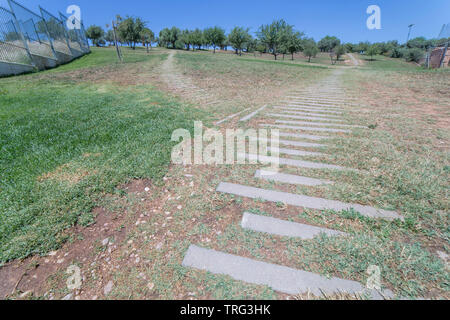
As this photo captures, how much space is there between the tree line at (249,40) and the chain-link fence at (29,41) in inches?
176

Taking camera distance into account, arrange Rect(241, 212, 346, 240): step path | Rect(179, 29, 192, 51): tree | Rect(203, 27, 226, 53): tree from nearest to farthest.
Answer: Rect(241, 212, 346, 240): step path
Rect(203, 27, 226, 53): tree
Rect(179, 29, 192, 51): tree

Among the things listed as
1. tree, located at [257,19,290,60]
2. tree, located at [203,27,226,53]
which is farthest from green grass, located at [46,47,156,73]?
tree, located at [203,27,226,53]

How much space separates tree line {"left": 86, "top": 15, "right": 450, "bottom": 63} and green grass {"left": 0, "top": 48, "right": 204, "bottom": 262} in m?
14.5

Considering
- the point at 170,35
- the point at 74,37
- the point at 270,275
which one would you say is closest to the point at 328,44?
the point at 170,35

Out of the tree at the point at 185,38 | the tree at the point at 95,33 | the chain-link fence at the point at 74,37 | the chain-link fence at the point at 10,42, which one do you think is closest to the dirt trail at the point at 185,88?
the chain-link fence at the point at 10,42

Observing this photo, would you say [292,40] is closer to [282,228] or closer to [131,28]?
[131,28]

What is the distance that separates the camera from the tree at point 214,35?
52469 millimetres

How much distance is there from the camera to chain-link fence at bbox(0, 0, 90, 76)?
10477 mm

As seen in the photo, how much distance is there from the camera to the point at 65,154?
348cm

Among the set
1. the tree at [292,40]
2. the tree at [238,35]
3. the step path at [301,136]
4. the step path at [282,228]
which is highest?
the tree at [238,35]

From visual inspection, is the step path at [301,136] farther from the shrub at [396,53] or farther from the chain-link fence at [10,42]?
the shrub at [396,53]

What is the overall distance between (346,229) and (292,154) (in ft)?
5.70

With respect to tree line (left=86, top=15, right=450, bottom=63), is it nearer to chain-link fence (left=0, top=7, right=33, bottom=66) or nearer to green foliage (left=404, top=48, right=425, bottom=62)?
green foliage (left=404, top=48, right=425, bottom=62)

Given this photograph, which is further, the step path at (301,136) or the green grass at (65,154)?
the step path at (301,136)
